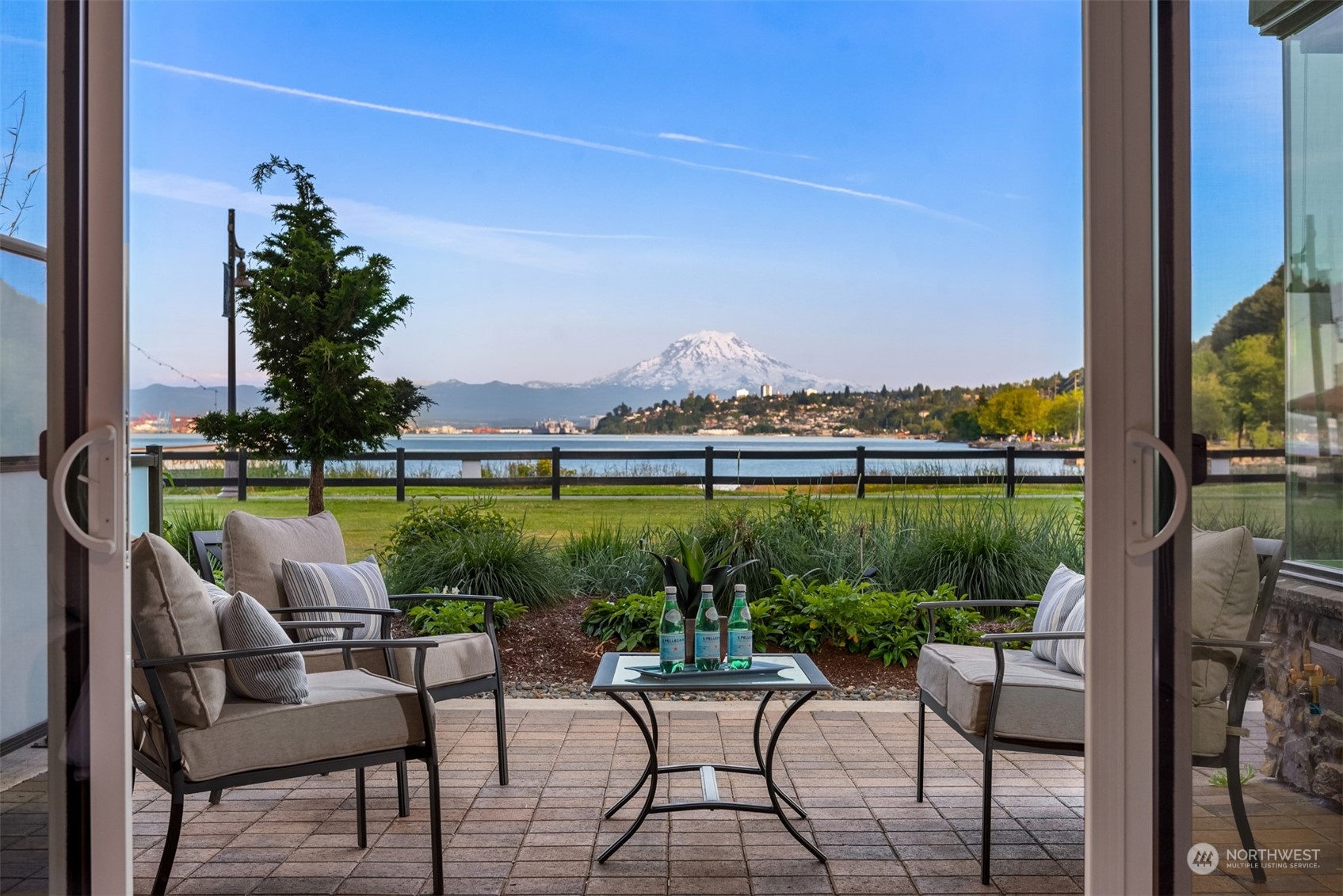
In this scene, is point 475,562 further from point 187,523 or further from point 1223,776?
point 1223,776

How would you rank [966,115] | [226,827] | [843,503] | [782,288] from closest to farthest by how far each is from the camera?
[226,827], [843,503], [966,115], [782,288]

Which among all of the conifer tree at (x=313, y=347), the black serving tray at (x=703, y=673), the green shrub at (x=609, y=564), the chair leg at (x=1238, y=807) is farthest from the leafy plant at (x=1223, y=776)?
the conifer tree at (x=313, y=347)

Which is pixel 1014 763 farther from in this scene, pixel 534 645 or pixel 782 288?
pixel 782 288

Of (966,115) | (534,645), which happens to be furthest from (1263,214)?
(966,115)

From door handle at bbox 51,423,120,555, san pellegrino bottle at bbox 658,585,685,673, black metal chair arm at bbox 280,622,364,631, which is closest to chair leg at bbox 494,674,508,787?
black metal chair arm at bbox 280,622,364,631

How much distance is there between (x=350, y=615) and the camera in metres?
3.37

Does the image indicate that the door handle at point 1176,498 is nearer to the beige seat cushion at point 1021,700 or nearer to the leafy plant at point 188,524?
the beige seat cushion at point 1021,700

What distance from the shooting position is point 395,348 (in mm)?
12438

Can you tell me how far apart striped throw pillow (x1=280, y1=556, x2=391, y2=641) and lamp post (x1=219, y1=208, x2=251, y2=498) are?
14.9 feet

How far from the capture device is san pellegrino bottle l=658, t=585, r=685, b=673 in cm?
279

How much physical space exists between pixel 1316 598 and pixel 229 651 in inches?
88.0

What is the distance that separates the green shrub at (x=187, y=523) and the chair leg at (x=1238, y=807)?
5.68 metres

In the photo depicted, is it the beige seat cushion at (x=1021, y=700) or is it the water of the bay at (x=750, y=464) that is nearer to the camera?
the beige seat cushion at (x=1021, y=700)

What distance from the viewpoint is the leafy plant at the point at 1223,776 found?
55.6 inches
